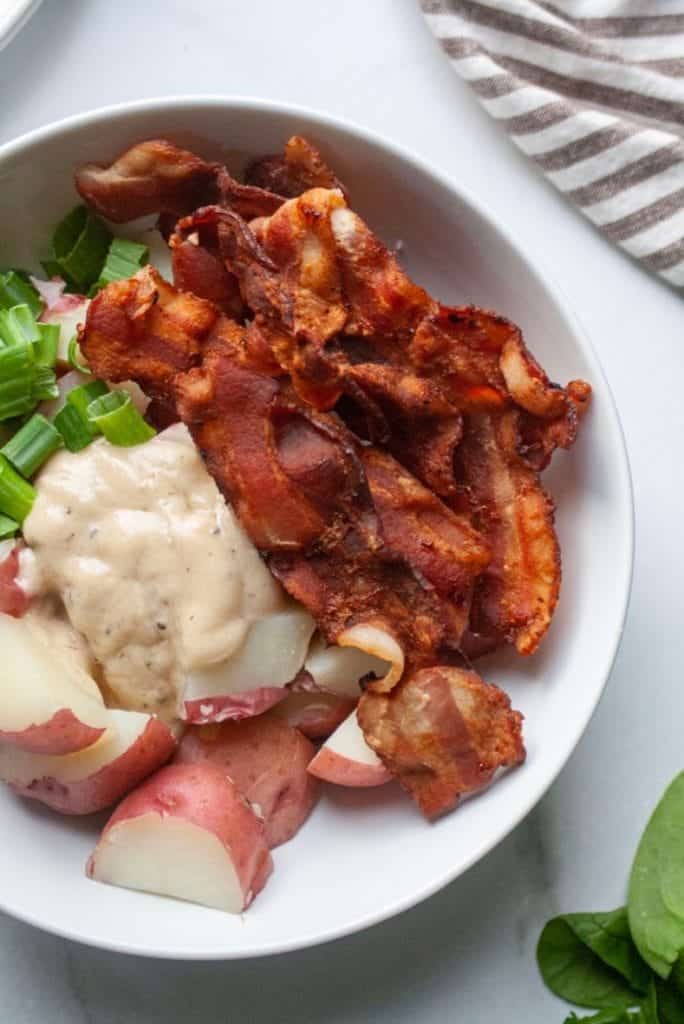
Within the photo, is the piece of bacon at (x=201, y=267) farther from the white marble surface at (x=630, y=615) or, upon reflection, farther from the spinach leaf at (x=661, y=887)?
the spinach leaf at (x=661, y=887)

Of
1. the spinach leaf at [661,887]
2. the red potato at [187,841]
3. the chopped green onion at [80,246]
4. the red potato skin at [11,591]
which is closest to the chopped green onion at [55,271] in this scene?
the chopped green onion at [80,246]

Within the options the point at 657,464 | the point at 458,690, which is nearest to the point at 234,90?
the point at 657,464

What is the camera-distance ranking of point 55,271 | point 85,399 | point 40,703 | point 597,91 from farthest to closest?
1. point 597,91
2. point 55,271
3. point 85,399
4. point 40,703

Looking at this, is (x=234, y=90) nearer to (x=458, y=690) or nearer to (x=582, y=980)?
(x=458, y=690)

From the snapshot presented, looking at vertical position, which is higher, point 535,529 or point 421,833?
point 535,529

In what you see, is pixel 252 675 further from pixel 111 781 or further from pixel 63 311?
pixel 63 311

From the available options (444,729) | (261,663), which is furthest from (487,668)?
(261,663)
